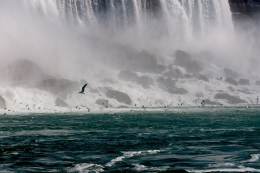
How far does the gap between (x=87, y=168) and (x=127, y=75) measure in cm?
12935

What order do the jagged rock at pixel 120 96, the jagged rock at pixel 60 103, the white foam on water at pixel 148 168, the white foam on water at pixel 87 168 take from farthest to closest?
the jagged rock at pixel 120 96 < the jagged rock at pixel 60 103 < the white foam on water at pixel 148 168 < the white foam on water at pixel 87 168

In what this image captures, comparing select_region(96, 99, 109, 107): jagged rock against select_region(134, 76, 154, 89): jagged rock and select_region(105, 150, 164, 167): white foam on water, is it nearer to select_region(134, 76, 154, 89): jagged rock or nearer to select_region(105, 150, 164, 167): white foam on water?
select_region(134, 76, 154, 89): jagged rock

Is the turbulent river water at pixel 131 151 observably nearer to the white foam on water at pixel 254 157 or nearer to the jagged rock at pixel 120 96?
the white foam on water at pixel 254 157

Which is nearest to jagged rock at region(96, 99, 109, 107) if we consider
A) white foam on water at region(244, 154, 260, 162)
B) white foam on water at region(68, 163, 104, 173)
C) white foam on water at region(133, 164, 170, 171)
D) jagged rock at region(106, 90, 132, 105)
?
jagged rock at region(106, 90, 132, 105)

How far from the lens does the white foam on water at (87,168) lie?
1165 inches

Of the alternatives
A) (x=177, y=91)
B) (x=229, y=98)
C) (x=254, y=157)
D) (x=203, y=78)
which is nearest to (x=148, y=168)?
(x=254, y=157)

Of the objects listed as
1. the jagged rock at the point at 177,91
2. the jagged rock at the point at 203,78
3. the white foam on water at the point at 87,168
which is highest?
the jagged rock at the point at 203,78

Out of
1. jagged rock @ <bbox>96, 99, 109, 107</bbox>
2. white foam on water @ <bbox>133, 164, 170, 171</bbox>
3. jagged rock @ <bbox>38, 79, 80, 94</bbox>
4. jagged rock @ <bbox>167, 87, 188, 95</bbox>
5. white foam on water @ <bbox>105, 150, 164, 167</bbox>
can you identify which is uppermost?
jagged rock @ <bbox>38, 79, 80, 94</bbox>

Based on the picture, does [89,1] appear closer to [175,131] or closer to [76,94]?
[76,94]

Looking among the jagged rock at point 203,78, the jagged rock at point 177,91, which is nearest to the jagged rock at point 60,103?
the jagged rock at point 177,91

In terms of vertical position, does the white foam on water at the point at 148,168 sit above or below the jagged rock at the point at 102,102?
below

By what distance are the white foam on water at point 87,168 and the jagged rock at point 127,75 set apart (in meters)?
126

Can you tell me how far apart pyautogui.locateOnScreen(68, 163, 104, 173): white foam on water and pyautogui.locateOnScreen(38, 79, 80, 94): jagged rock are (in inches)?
4078

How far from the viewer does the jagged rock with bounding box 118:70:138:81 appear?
158 m
